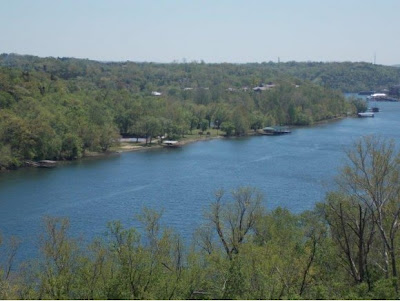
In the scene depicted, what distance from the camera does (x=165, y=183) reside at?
14422 mm

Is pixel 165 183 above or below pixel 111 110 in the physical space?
below

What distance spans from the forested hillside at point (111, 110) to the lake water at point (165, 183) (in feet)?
3.73

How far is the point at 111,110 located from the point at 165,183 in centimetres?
963

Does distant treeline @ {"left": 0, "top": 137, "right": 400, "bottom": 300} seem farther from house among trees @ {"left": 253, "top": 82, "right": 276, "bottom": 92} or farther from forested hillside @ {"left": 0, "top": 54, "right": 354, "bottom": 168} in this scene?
house among trees @ {"left": 253, "top": 82, "right": 276, "bottom": 92}

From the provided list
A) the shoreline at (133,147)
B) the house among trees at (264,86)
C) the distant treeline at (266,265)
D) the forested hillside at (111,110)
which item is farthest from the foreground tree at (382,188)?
the house among trees at (264,86)

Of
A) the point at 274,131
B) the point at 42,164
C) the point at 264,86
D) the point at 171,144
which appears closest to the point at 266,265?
the point at 42,164

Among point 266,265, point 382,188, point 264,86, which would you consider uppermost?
point 382,188

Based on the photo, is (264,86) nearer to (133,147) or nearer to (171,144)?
(171,144)

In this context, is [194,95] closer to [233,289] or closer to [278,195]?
[278,195]

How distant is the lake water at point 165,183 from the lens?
1112cm

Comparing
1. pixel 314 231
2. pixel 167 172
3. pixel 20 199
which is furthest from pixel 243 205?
pixel 167 172

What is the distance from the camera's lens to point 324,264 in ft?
21.0

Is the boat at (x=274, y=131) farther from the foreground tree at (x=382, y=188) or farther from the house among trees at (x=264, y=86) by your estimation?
the foreground tree at (x=382, y=188)

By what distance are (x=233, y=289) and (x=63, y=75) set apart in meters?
32.9
